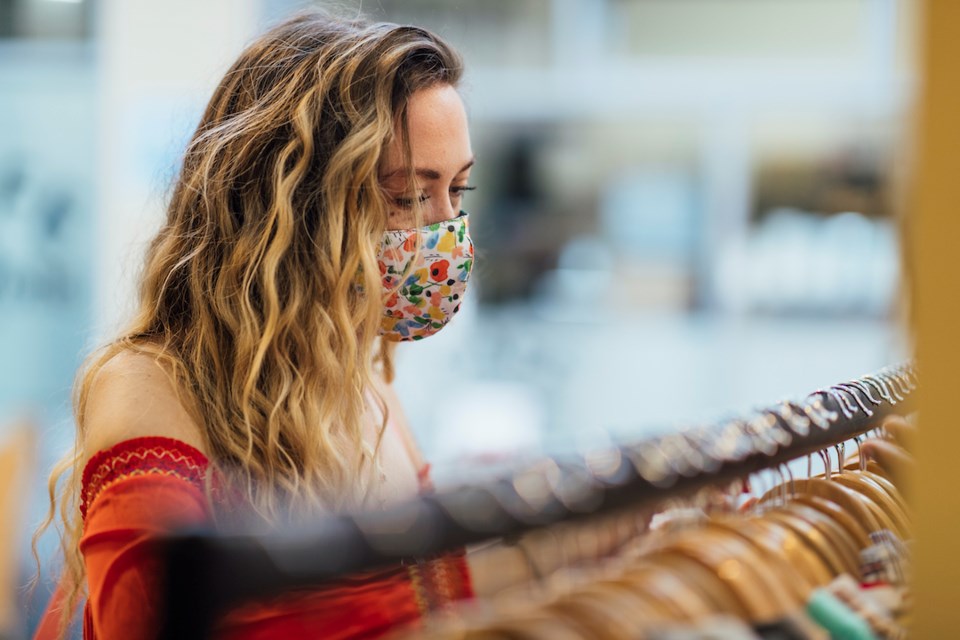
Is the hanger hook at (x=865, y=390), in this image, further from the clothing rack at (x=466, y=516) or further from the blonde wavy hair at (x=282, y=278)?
the blonde wavy hair at (x=282, y=278)

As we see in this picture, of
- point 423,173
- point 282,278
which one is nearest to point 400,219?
point 423,173

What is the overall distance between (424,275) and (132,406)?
49 cm

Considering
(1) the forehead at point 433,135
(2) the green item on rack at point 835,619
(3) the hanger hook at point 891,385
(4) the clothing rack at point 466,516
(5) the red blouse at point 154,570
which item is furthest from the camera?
(1) the forehead at point 433,135

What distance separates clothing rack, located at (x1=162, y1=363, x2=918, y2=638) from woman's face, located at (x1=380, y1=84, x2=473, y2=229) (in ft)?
2.33

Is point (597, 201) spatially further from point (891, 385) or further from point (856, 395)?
point (856, 395)

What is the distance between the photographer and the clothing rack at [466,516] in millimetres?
692

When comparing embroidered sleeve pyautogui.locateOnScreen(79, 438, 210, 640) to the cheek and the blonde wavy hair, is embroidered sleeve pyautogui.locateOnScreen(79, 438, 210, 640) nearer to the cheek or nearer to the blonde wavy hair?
the blonde wavy hair

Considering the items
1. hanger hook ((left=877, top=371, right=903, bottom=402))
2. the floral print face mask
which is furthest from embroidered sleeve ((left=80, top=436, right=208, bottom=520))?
hanger hook ((left=877, top=371, right=903, bottom=402))

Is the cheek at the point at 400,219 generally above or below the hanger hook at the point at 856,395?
above

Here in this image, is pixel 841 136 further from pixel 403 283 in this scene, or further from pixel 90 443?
pixel 90 443

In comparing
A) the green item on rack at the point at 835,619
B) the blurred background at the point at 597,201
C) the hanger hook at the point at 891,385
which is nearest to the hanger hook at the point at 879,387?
the hanger hook at the point at 891,385

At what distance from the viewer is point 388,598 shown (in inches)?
46.3

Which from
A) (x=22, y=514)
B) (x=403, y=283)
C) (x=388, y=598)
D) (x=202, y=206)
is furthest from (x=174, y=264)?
(x=22, y=514)

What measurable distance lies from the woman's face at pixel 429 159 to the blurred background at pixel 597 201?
3.30m
